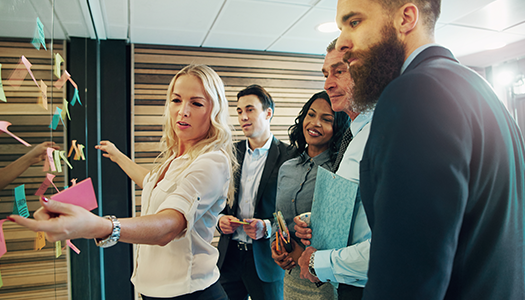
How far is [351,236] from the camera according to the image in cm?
107

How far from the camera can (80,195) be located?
2.24 ft

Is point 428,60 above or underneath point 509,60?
underneath

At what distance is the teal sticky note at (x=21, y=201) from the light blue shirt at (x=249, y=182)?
160 centimetres

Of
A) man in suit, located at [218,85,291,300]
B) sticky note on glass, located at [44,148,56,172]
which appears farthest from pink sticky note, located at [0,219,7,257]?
man in suit, located at [218,85,291,300]

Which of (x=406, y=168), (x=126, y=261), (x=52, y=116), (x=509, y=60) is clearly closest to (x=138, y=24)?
(x=52, y=116)

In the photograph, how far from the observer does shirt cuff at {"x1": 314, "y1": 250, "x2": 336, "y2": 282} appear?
109 cm

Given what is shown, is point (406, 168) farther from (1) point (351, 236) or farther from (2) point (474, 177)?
(1) point (351, 236)

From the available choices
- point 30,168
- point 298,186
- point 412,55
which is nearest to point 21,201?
point 30,168

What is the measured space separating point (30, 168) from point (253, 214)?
1668 millimetres

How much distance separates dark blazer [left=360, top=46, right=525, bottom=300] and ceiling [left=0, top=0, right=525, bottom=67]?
75.8 inches

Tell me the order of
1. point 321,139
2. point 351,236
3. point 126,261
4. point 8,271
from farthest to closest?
point 126,261, point 321,139, point 351,236, point 8,271

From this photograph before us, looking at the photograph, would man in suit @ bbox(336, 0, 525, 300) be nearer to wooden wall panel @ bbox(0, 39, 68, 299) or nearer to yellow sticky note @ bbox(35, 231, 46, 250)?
wooden wall panel @ bbox(0, 39, 68, 299)

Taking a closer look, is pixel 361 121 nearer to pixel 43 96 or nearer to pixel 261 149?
pixel 43 96

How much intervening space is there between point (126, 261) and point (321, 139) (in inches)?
101
